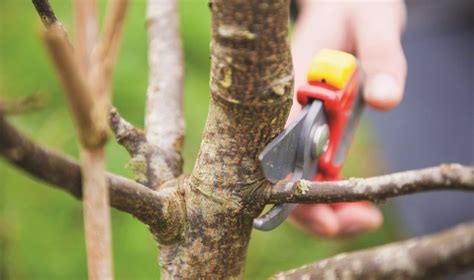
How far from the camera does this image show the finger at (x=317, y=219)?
139cm

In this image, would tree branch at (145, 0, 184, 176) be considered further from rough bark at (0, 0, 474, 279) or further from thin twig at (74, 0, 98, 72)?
thin twig at (74, 0, 98, 72)

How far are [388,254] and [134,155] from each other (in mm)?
Answer: 448

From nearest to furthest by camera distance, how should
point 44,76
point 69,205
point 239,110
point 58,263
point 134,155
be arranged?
1. point 239,110
2. point 134,155
3. point 58,263
4. point 69,205
5. point 44,76

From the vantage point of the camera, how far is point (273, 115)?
0.68m

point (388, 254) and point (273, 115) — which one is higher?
point (273, 115)

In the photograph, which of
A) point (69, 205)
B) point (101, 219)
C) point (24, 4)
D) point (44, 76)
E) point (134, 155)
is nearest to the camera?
point (101, 219)

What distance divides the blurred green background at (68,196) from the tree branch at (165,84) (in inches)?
29.3

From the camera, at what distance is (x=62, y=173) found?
50 centimetres

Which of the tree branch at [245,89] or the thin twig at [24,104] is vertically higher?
the thin twig at [24,104]

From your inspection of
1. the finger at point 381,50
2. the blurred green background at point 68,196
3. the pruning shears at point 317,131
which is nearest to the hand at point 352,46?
the finger at point 381,50

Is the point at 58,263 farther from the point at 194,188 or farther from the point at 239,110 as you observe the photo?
the point at 239,110

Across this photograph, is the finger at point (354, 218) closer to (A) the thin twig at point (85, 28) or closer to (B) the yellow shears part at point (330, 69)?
(B) the yellow shears part at point (330, 69)

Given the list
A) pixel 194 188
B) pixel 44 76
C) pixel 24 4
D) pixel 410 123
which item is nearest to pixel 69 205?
Answer: pixel 44 76

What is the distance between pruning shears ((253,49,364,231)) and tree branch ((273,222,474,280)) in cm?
18
